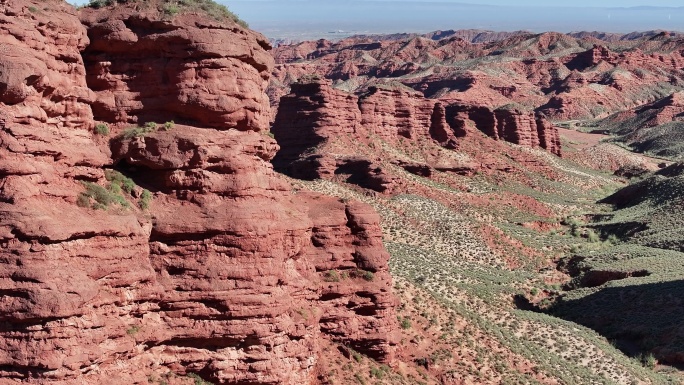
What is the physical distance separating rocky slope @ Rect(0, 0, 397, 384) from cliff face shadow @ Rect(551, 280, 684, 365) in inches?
1004

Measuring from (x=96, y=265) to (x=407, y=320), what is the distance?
1920cm

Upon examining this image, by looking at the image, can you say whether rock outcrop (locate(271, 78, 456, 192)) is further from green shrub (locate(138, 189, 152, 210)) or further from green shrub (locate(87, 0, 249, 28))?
green shrub (locate(138, 189, 152, 210))

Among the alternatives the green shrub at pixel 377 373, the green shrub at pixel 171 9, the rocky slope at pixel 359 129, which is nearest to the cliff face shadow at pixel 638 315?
the rocky slope at pixel 359 129

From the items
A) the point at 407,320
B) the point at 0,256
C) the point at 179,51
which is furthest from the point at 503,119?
the point at 0,256

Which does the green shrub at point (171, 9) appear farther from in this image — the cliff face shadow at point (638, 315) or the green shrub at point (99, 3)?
the cliff face shadow at point (638, 315)

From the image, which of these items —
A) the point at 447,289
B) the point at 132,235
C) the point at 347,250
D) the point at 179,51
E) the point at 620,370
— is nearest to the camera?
the point at 132,235

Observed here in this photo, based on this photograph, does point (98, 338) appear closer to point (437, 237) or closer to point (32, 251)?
point (32, 251)

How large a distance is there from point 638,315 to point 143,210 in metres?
36.1

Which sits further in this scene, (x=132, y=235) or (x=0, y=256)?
(x=132, y=235)

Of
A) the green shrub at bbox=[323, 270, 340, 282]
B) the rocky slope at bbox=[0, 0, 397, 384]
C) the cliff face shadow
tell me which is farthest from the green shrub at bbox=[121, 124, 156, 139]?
the cliff face shadow

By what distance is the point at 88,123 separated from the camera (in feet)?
73.8

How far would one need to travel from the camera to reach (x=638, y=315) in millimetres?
49312

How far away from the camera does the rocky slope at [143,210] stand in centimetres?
1909

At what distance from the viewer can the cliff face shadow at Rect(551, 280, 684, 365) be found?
148ft
